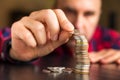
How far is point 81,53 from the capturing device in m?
0.58

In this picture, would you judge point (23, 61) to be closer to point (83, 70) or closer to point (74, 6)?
point (83, 70)

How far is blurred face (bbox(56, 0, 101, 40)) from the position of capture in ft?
4.76

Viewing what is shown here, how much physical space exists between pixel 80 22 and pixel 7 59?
60 centimetres

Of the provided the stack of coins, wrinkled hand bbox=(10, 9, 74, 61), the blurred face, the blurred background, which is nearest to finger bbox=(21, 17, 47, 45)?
wrinkled hand bbox=(10, 9, 74, 61)

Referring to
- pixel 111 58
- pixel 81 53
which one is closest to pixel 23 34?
pixel 81 53

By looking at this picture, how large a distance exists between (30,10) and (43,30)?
2.85m

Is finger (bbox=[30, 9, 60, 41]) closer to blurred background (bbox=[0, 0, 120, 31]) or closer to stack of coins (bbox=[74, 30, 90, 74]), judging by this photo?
stack of coins (bbox=[74, 30, 90, 74])

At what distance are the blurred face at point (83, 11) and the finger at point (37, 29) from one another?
0.71 meters

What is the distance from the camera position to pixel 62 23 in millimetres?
646

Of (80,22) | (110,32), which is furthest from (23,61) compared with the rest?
(110,32)

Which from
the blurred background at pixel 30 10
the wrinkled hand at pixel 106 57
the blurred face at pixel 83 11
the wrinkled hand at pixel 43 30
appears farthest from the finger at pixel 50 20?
the blurred background at pixel 30 10

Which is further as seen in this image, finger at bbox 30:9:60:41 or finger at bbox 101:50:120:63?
finger at bbox 101:50:120:63

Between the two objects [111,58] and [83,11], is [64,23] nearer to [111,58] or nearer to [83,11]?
[111,58]

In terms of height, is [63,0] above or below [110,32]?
above
